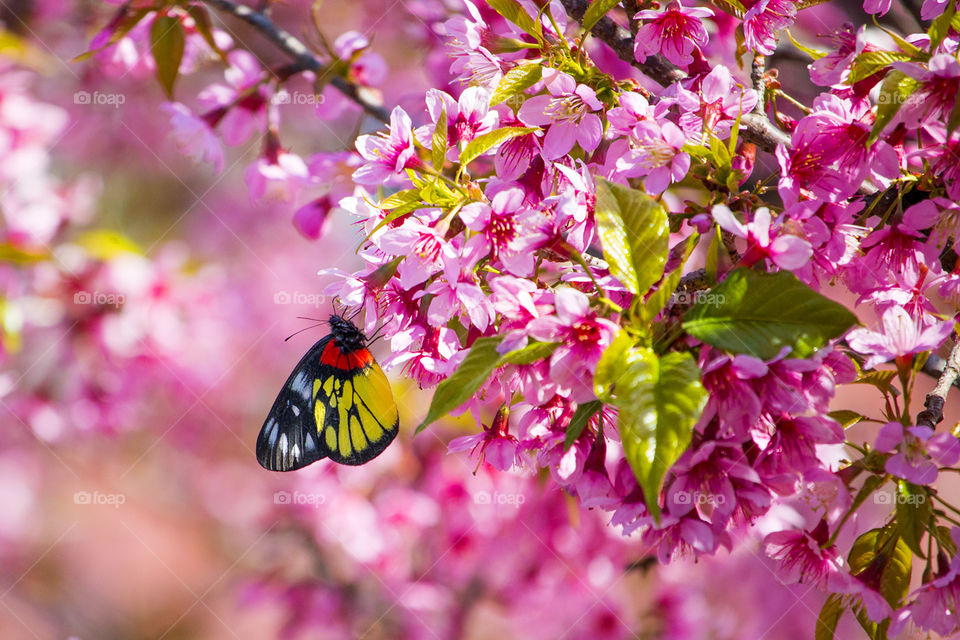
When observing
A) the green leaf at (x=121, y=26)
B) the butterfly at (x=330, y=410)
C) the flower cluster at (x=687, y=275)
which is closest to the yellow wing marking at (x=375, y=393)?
the butterfly at (x=330, y=410)

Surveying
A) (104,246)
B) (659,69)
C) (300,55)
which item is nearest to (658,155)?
(659,69)

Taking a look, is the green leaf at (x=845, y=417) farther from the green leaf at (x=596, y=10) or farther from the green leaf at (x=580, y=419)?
the green leaf at (x=596, y=10)

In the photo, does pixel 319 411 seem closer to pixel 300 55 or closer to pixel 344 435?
pixel 344 435

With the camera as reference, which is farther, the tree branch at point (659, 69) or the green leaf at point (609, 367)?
the tree branch at point (659, 69)

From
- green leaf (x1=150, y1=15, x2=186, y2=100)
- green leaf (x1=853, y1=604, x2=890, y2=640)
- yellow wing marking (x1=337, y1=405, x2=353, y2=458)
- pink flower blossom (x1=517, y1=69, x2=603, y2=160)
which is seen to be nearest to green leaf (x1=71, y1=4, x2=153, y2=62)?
green leaf (x1=150, y1=15, x2=186, y2=100)

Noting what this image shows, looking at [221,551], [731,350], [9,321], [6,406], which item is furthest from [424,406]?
[221,551]

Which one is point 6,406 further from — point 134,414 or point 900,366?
point 900,366
